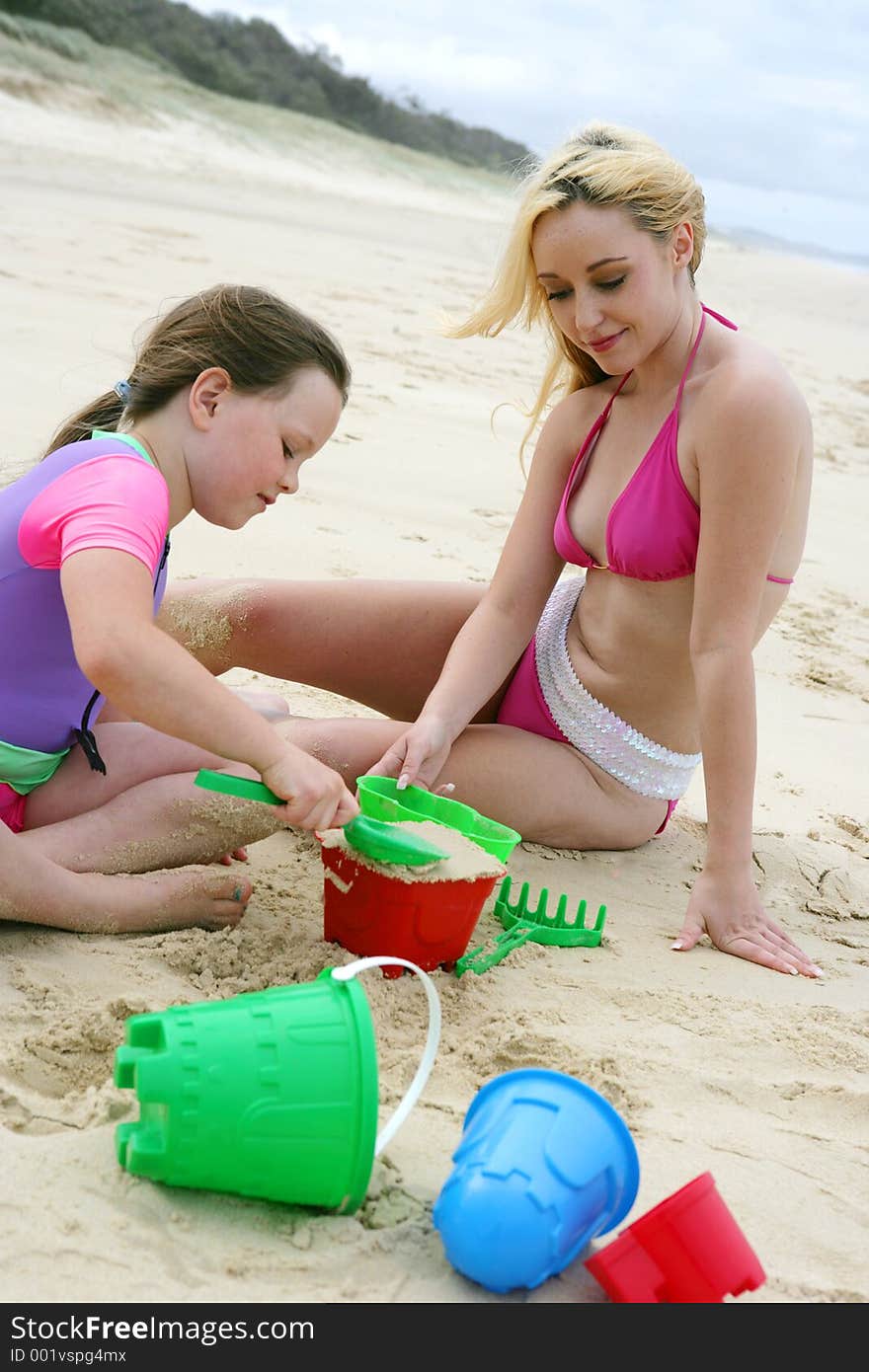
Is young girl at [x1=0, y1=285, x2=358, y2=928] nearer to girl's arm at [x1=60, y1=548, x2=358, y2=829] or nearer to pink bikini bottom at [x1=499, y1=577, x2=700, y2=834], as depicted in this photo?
girl's arm at [x1=60, y1=548, x2=358, y2=829]

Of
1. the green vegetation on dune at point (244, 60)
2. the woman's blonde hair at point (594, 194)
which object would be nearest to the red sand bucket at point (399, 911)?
the woman's blonde hair at point (594, 194)

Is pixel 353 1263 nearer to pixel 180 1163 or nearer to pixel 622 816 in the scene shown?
pixel 180 1163

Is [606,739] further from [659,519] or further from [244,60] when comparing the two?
[244,60]

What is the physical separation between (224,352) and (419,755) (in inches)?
31.9

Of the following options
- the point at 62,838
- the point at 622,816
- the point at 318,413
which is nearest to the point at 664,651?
the point at 622,816

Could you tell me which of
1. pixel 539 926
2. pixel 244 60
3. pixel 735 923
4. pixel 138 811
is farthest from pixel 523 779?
pixel 244 60

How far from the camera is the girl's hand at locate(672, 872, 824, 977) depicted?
7.93 ft

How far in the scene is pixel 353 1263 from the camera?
148 cm

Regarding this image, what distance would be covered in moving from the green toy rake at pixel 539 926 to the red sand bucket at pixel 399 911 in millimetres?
127

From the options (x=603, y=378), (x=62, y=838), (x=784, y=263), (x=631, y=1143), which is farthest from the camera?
(x=784, y=263)

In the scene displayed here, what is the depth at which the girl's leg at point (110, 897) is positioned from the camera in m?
2.05

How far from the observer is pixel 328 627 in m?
2.88

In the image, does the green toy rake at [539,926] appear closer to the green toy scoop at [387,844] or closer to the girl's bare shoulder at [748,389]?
the green toy scoop at [387,844]

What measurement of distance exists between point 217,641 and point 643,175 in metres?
1.25
